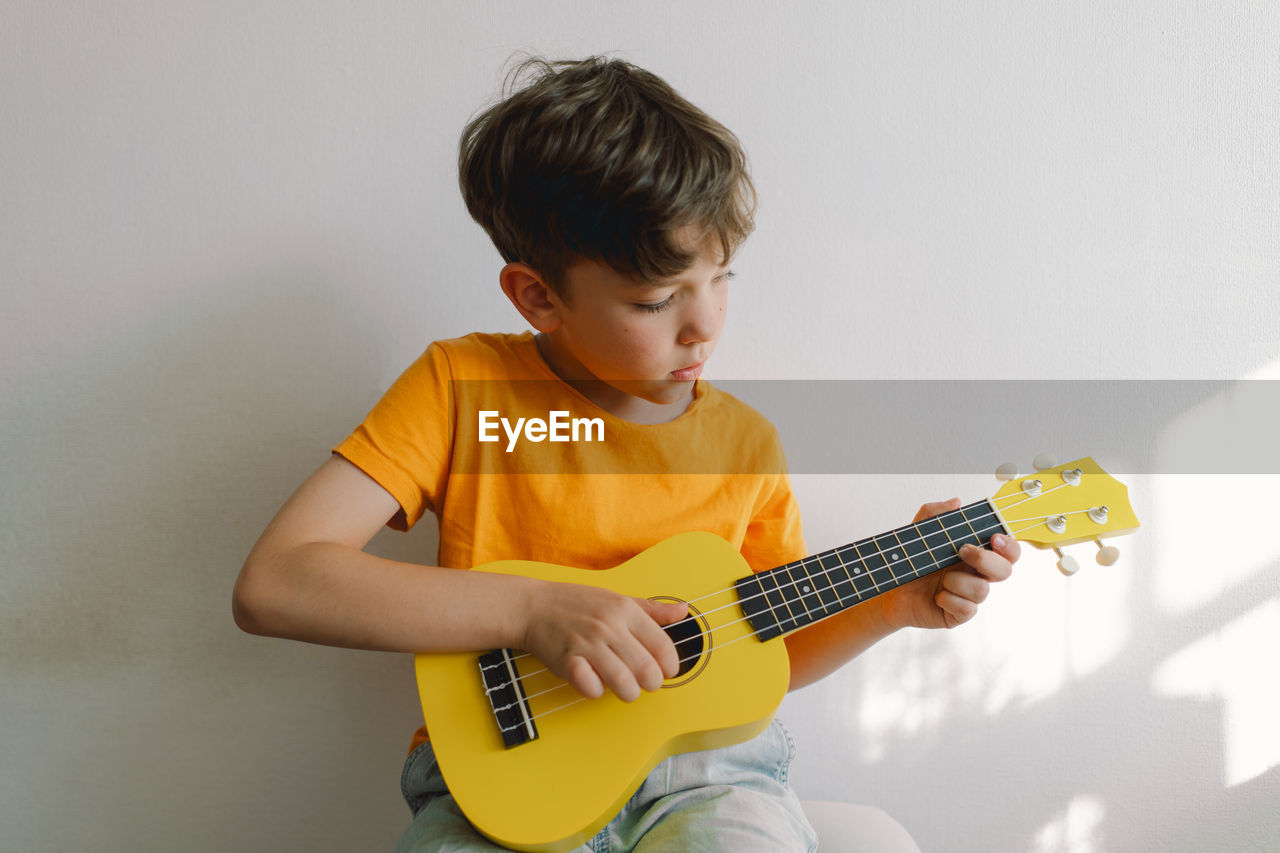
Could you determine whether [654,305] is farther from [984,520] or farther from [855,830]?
[855,830]

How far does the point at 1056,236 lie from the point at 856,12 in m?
0.38

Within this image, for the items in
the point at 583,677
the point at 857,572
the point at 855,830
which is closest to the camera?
the point at 583,677

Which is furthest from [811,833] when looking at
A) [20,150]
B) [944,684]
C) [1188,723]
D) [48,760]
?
[20,150]

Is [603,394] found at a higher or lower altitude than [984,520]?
higher

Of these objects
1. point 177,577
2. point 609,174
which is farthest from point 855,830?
point 177,577

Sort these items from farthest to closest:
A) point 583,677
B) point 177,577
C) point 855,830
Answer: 1. point 177,577
2. point 855,830
3. point 583,677

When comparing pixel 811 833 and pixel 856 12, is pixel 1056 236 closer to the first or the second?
pixel 856 12

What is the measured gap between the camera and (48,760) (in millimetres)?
982

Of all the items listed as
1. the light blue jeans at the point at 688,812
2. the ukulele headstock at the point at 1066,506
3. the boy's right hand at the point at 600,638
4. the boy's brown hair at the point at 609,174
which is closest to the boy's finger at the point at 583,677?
Answer: the boy's right hand at the point at 600,638

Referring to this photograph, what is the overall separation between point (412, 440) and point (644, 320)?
0.26m

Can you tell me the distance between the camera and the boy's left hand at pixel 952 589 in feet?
2.47

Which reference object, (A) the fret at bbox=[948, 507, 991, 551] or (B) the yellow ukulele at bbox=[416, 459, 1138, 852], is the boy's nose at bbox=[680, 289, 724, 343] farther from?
(A) the fret at bbox=[948, 507, 991, 551]

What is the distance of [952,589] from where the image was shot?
773 mm

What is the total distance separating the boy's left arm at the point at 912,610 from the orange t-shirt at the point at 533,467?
0.16m
